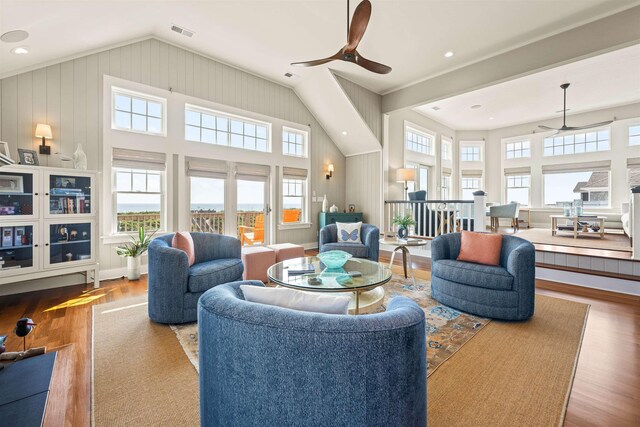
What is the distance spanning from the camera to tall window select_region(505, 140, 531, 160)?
29.0 feet

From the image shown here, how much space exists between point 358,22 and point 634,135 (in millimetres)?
8800

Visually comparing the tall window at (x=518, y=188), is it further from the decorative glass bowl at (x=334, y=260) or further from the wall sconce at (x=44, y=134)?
the wall sconce at (x=44, y=134)

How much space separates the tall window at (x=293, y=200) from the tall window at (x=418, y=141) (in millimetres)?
2975

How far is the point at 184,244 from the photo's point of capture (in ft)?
9.72

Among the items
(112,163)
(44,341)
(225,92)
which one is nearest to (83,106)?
(112,163)

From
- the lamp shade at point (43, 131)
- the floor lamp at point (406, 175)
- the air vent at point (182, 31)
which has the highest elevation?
the air vent at point (182, 31)

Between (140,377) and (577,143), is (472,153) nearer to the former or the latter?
(577,143)

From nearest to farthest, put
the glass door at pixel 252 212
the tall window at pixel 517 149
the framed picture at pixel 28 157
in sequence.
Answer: the framed picture at pixel 28 157
the glass door at pixel 252 212
the tall window at pixel 517 149

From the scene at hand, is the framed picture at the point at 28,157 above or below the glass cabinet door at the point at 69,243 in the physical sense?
above

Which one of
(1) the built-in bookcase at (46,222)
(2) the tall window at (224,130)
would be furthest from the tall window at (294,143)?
(1) the built-in bookcase at (46,222)

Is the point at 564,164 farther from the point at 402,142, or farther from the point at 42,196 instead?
the point at 42,196

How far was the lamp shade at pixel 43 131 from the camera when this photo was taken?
3.52 m

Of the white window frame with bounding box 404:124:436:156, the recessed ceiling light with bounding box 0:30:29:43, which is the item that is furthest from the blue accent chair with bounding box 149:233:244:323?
the white window frame with bounding box 404:124:436:156

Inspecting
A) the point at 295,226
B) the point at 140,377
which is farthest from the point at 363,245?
the point at 140,377
